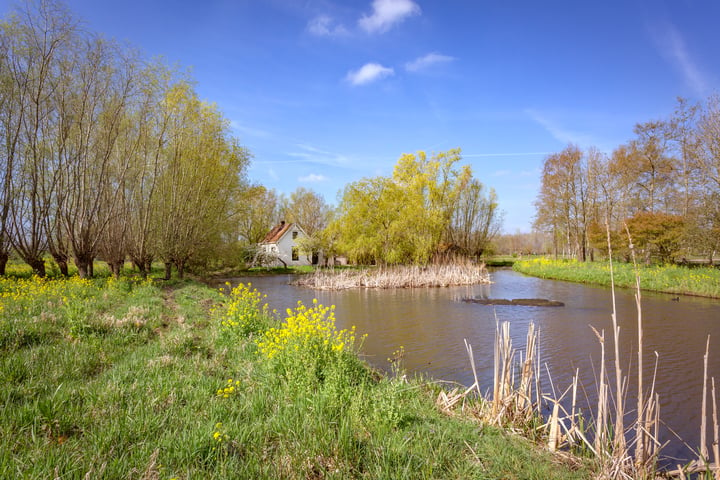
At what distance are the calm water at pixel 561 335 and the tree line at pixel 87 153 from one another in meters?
6.87

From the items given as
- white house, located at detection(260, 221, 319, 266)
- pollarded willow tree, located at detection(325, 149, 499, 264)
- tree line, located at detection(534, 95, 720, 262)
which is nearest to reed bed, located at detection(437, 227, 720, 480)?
tree line, located at detection(534, 95, 720, 262)

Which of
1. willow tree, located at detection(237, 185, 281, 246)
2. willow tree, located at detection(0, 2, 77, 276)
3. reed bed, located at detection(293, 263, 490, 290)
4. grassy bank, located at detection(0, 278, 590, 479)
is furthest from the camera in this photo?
willow tree, located at detection(237, 185, 281, 246)

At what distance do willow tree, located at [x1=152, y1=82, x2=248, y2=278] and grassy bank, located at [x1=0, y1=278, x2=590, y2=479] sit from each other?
12.0 metres

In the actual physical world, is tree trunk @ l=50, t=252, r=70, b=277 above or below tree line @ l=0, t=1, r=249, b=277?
below

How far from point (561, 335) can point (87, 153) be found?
15950 millimetres

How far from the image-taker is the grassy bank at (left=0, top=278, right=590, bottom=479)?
2830 mm

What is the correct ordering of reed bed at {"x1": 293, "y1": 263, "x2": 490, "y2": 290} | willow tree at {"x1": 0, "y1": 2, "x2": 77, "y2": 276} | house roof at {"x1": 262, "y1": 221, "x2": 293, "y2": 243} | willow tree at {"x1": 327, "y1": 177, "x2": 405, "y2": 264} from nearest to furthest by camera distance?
willow tree at {"x1": 0, "y1": 2, "x2": 77, "y2": 276}
reed bed at {"x1": 293, "y1": 263, "x2": 490, "y2": 290}
willow tree at {"x1": 327, "y1": 177, "x2": 405, "y2": 264}
house roof at {"x1": 262, "y1": 221, "x2": 293, "y2": 243}

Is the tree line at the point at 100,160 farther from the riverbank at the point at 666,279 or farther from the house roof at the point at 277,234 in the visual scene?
the riverbank at the point at 666,279

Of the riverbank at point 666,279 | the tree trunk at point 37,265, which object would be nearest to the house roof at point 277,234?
the riverbank at point 666,279

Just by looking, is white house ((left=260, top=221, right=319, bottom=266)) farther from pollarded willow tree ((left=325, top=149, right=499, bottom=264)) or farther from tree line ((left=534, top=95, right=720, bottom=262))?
tree line ((left=534, top=95, right=720, bottom=262))

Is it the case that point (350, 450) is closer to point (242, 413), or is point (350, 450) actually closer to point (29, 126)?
point (242, 413)

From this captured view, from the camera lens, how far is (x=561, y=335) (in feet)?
33.0

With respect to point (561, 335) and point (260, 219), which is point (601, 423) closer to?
point (561, 335)

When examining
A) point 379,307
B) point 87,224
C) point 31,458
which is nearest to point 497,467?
point 31,458
